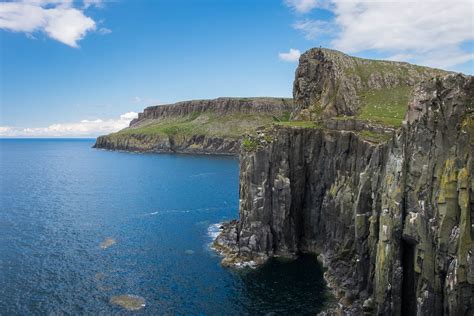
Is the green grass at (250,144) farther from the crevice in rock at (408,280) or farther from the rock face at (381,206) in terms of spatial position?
the crevice in rock at (408,280)

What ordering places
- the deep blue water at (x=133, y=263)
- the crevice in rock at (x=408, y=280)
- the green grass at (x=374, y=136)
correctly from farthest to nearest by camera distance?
1. the green grass at (x=374, y=136)
2. the deep blue water at (x=133, y=263)
3. the crevice in rock at (x=408, y=280)

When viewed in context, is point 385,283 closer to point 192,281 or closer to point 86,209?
point 192,281

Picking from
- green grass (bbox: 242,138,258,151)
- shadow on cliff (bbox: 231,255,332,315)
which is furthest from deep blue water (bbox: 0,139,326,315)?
green grass (bbox: 242,138,258,151)

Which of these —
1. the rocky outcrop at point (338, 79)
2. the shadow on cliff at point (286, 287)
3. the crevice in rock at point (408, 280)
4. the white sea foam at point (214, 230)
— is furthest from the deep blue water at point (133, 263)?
the rocky outcrop at point (338, 79)

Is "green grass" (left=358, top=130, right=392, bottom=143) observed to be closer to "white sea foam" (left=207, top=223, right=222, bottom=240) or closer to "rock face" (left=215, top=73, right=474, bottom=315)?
"rock face" (left=215, top=73, right=474, bottom=315)

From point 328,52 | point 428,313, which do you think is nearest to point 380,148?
point 428,313

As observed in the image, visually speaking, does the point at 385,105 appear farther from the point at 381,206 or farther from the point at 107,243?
the point at 107,243
